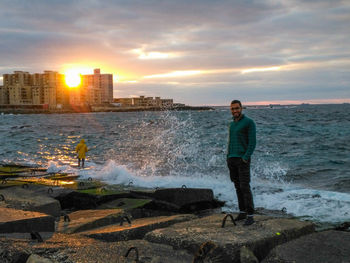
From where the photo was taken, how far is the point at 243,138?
585cm

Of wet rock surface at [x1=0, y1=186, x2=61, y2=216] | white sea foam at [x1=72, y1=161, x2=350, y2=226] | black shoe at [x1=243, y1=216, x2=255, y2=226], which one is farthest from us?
white sea foam at [x1=72, y1=161, x2=350, y2=226]

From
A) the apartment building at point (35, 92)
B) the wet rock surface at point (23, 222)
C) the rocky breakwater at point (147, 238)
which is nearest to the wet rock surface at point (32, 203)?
the rocky breakwater at point (147, 238)

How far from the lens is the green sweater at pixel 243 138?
5.76m

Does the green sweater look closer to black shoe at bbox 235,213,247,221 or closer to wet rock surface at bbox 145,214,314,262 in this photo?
black shoe at bbox 235,213,247,221

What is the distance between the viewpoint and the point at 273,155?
23.2 m

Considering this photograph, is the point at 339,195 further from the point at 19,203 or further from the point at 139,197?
the point at 19,203

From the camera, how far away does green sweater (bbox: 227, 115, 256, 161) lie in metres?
5.76

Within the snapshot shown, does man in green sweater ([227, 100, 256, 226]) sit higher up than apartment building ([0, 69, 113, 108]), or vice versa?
apartment building ([0, 69, 113, 108])

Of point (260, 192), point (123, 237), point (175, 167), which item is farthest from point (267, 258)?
point (175, 167)

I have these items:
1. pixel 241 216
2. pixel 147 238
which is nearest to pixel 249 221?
pixel 241 216

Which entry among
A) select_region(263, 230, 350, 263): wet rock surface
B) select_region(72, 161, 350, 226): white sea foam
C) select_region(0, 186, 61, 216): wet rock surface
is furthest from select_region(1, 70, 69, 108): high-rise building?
select_region(263, 230, 350, 263): wet rock surface

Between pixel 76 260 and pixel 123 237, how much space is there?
1.50 m

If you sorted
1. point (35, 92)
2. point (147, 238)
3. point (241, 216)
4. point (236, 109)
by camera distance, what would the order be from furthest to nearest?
point (35, 92) < point (236, 109) < point (241, 216) < point (147, 238)

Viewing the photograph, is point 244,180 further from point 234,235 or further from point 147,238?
point 147,238
